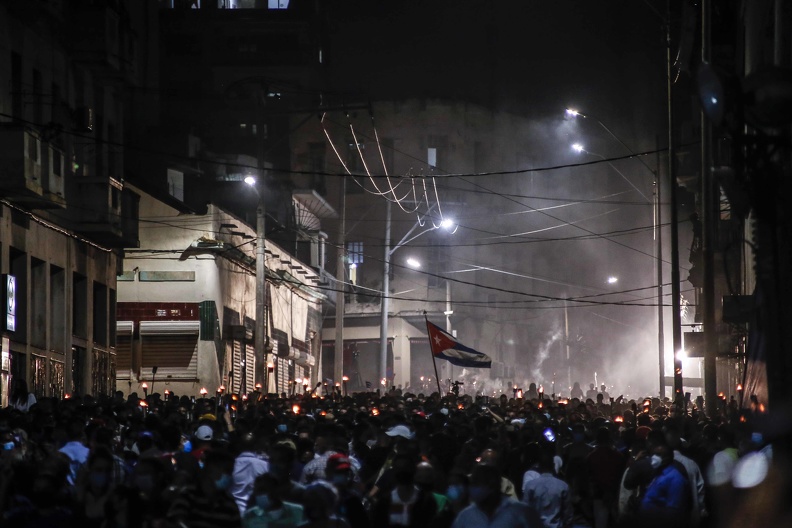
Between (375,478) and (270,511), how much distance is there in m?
3.69

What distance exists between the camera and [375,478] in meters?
12.4

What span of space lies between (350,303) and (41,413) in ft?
185

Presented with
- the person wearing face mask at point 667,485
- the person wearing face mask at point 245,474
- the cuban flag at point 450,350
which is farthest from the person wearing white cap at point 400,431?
the cuban flag at point 450,350

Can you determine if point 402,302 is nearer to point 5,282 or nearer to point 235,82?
point 235,82

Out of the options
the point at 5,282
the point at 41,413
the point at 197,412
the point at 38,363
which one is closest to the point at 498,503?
the point at 41,413

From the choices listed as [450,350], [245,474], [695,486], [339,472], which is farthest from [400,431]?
[450,350]

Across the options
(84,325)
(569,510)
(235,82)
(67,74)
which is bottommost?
(569,510)

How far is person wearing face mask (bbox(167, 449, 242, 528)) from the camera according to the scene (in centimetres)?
855

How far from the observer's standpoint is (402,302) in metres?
72.8

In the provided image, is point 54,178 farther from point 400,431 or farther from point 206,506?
point 206,506


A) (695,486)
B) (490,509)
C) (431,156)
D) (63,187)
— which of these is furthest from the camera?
(431,156)

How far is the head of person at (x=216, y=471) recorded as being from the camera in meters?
8.83

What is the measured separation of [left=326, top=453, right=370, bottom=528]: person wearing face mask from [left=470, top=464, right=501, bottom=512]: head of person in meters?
0.96

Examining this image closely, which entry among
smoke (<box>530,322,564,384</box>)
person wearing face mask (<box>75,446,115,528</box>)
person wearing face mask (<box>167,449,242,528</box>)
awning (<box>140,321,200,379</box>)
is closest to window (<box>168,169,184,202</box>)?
awning (<box>140,321,200,379</box>)
